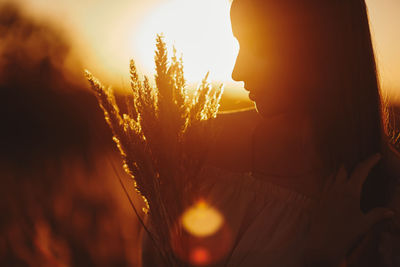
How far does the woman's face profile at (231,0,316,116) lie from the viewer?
1548 millimetres

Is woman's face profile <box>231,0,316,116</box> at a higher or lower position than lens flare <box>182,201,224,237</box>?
higher

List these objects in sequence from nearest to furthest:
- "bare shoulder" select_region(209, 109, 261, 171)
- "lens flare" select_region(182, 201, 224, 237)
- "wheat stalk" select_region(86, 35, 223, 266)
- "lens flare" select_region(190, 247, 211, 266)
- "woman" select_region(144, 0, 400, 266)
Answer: "wheat stalk" select_region(86, 35, 223, 266), "lens flare" select_region(182, 201, 224, 237), "lens flare" select_region(190, 247, 211, 266), "woman" select_region(144, 0, 400, 266), "bare shoulder" select_region(209, 109, 261, 171)

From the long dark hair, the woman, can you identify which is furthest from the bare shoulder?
the long dark hair

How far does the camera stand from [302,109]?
172cm

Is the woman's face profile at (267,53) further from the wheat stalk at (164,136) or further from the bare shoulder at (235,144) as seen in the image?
the wheat stalk at (164,136)

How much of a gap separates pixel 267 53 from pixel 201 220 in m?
0.91

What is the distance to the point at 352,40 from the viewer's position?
1.58m

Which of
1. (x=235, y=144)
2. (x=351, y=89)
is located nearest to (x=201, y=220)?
(x=235, y=144)

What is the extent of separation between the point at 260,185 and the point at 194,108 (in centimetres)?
81

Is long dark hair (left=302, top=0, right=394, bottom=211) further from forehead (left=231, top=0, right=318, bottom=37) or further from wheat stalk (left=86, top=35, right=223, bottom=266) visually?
wheat stalk (left=86, top=35, right=223, bottom=266)

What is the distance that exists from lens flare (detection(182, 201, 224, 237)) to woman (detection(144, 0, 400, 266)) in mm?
88

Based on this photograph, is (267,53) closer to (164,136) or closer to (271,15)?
(271,15)

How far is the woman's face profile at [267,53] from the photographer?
1.55m

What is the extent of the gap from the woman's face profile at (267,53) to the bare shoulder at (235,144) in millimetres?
308
